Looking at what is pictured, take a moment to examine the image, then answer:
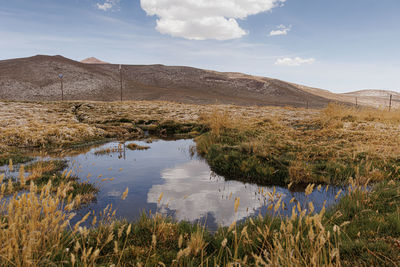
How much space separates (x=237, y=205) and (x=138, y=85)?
295 ft

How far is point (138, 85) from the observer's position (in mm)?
88125

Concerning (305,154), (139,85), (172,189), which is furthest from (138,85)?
(172,189)

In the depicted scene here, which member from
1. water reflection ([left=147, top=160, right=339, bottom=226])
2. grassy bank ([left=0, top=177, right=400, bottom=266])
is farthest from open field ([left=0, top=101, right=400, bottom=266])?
water reflection ([left=147, top=160, right=339, bottom=226])

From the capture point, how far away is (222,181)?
8.05 m

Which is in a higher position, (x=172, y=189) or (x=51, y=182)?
(x=51, y=182)

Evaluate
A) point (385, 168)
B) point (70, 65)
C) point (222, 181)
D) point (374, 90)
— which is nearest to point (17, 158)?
point (222, 181)

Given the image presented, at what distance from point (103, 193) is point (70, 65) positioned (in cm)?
9923

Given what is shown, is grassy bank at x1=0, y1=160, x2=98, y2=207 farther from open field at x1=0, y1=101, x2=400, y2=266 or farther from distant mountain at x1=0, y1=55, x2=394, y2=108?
distant mountain at x1=0, y1=55, x2=394, y2=108

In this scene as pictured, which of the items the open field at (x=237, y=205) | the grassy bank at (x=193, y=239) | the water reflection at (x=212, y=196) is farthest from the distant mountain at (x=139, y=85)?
the grassy bank at (x=193, y=239)

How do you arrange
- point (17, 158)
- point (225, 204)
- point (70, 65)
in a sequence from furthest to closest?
point (70, 65), point (17, 158), point (225, 204)

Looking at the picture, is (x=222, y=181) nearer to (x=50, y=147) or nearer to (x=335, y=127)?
(x=50, y=147)

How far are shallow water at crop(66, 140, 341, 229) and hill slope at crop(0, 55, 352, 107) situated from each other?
48.8m

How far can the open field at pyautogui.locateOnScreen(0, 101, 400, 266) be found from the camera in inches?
98.6

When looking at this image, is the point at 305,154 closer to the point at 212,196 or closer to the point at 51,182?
the point at 212,196
